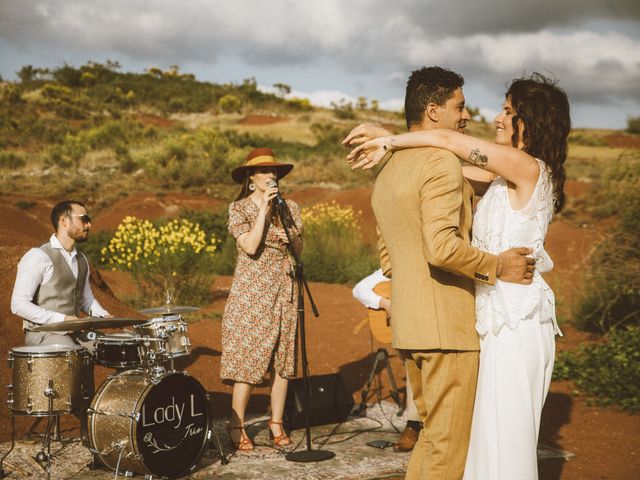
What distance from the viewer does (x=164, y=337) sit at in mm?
4980

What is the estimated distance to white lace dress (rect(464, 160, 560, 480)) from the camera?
10.6ft

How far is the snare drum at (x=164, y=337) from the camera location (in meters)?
4.98

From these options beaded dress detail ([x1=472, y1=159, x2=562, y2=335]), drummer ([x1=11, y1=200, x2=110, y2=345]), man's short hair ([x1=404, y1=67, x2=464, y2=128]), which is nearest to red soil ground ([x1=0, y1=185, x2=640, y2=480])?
drummer ([x1=11, y1=200, x2=110, y2=345])

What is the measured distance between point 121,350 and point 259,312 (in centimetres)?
104

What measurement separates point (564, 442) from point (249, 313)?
2.83 meters

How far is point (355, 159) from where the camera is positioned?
3781 millimetres

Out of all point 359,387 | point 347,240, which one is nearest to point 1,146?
point 347,240

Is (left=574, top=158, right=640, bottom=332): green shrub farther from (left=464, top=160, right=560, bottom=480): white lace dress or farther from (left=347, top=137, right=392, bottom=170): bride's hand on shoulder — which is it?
(left=347, top=137, right=392, bottom=170): bride's hand on shoulder

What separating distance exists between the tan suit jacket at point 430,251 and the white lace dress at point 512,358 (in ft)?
0.34

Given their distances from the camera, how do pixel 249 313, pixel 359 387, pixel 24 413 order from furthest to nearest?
pixel 359 387 < pixel 249 313 < pixel 24 413

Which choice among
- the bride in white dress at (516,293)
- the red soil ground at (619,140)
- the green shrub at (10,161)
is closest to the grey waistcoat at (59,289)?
the bride in white dress at (516,293)

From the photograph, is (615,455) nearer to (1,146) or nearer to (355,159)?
(355,159)

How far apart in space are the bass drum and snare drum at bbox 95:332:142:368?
3.1 inches

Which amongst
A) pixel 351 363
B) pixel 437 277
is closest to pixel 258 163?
pixel 437 277
